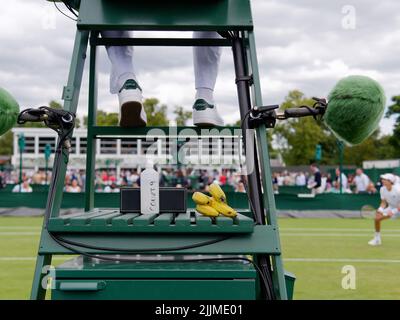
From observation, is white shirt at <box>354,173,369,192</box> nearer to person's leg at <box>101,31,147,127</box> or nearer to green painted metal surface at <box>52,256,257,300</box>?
person's leg at <box>101,31,147,127</box>

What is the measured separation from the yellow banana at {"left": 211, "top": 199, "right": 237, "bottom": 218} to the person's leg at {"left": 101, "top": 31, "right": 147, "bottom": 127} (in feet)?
2.72

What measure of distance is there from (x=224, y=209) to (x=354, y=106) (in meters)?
0.74

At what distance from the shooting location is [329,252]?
25.6ft

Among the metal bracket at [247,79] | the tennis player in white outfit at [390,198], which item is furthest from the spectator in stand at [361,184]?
the metal bracket at [247,79]

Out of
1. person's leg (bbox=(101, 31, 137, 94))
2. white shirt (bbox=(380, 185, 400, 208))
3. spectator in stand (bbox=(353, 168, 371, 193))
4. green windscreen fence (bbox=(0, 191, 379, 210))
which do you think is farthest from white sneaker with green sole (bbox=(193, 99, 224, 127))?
spectator in stand (bbox=(353, 168, 371, 193))

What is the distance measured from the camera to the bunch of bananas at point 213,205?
256 cm

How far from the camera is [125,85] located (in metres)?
3.20

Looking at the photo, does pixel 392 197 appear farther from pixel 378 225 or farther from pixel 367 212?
pixel 367 212

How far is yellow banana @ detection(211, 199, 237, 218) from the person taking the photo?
8.35ft

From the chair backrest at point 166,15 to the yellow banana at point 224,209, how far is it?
0.84 m

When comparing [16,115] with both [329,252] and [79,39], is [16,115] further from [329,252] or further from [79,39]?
[329,252]

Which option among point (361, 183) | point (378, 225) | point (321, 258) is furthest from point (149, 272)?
point (361, 183)
